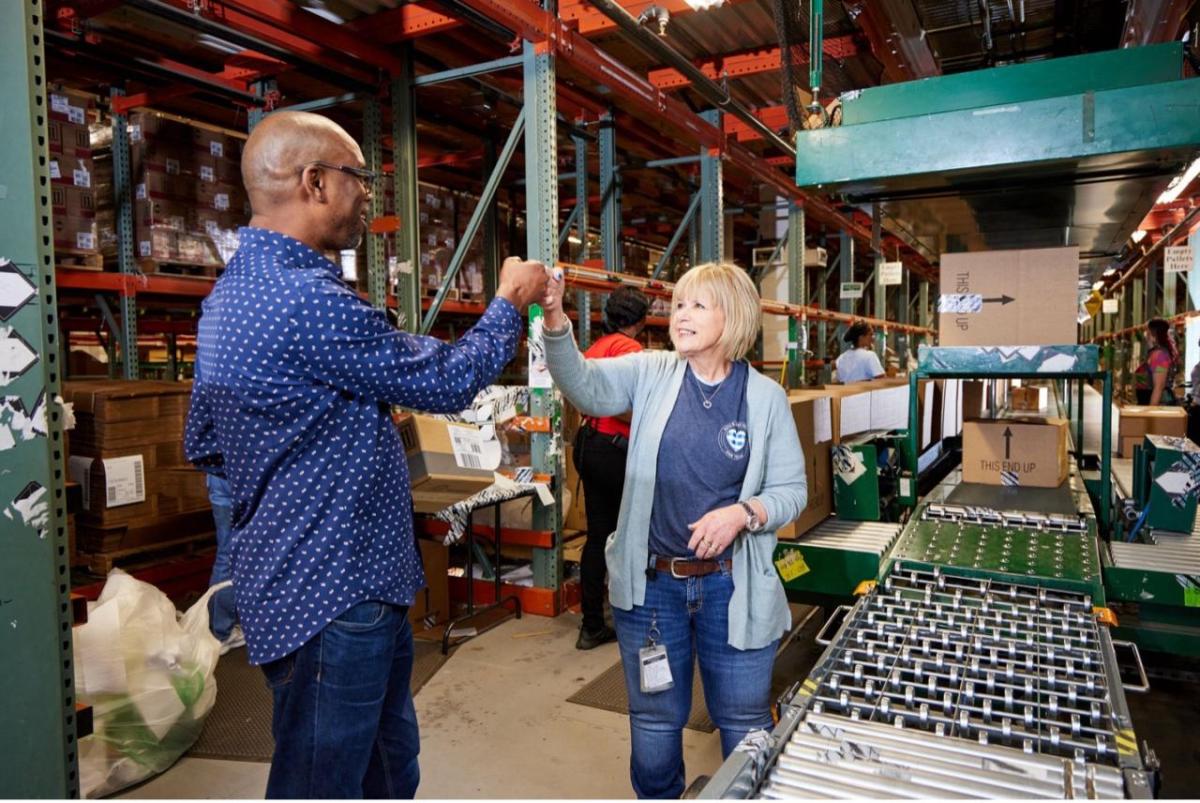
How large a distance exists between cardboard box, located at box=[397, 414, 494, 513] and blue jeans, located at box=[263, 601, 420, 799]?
303cm

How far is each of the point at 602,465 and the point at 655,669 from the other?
2.21 meters

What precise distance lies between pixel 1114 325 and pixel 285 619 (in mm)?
27912

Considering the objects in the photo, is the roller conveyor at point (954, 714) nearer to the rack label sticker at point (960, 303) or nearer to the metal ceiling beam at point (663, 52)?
the rack label sticker at point (960, 303)

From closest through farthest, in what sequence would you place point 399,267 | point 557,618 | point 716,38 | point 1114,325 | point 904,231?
point 904,231
point 557,618
point 399,267
point 716,38
point 1114,325

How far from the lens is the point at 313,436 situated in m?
1.63

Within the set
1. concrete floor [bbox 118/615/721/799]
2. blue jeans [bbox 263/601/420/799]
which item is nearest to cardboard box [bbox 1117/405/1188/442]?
concrete floor [bbox 118/615/721/799]

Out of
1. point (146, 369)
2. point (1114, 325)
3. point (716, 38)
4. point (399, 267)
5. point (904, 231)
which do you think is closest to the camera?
point (904, 231)

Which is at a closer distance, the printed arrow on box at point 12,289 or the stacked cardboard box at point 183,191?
the printed arrow on box at point 12,289

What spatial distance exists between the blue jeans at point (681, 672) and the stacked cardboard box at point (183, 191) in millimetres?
5002

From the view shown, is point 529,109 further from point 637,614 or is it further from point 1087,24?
point 637,614

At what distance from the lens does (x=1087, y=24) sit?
3936 millimetres

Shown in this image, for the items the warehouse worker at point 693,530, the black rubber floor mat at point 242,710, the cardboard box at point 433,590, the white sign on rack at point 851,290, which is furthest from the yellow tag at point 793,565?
the white sign on rack at point 851,290

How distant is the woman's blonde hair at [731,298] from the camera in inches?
87.8

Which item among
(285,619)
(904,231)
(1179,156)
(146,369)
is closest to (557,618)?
(904,231)
